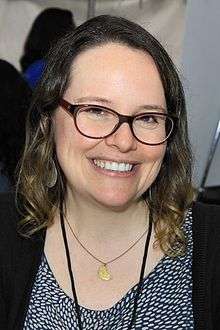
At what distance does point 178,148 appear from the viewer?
1.48m

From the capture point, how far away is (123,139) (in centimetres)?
126

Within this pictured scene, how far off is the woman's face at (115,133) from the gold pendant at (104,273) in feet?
0.62

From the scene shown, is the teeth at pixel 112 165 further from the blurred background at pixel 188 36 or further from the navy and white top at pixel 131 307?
the blurred background at pixel 188 36

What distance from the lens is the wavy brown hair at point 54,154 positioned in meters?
1.35

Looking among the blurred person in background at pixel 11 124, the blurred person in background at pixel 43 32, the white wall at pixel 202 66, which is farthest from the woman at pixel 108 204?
the blurred person in background at pixel 43 32

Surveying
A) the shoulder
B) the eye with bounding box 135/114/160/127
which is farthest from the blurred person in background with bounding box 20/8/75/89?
the eye with bounding box 135/114/160/127

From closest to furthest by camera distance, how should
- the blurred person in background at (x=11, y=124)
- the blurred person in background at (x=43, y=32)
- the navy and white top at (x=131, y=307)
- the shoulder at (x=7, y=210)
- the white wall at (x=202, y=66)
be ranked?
1. the navy and white top at (x=131, y=307)
2. the shoulder at (x=7, y=210)
3. the blurred person in background at (x=11, y=124)
4. the white wall at (x=202, y=66)
5. the blurred person in background at (x=43, y=32)

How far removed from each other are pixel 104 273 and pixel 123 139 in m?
0.37

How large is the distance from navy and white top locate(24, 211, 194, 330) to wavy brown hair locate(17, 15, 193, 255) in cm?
7

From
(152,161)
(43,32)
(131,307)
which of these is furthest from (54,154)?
(43,32)

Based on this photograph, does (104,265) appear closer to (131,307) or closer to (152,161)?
(131,307)

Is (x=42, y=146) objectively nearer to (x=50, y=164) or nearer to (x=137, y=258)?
(x=50, y=164)

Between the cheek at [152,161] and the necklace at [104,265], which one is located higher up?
the cheek at [152,161]

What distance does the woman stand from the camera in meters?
1.28
